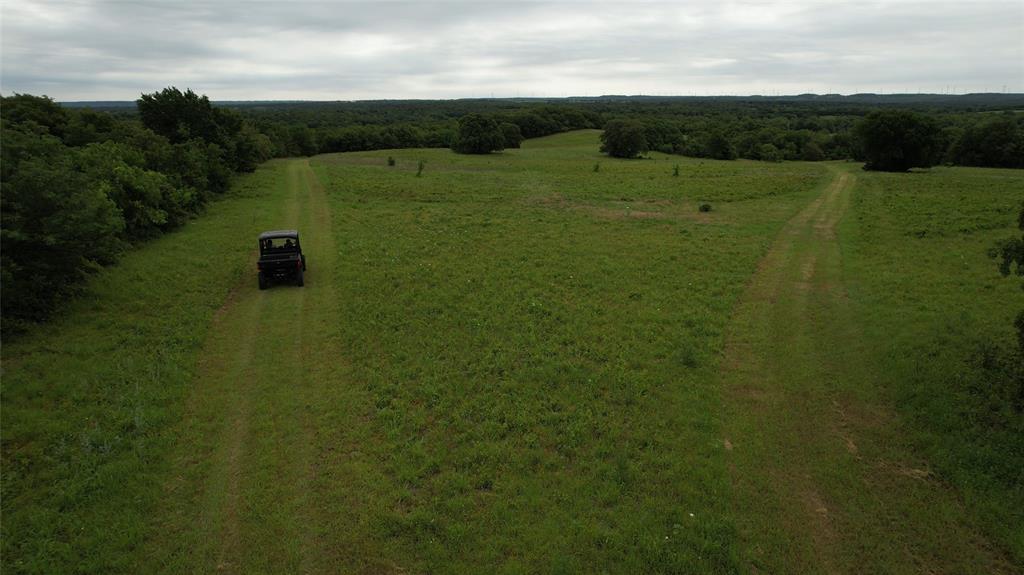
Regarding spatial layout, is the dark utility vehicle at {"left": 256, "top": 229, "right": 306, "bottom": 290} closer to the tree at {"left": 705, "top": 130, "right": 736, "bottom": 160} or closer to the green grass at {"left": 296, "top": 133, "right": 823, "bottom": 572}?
the green grass at {"left": 296, "top": 133, "right": 823, "bottom": 572}

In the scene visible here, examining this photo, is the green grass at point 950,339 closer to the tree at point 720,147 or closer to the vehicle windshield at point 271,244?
the vehicle windshield at point 271,244

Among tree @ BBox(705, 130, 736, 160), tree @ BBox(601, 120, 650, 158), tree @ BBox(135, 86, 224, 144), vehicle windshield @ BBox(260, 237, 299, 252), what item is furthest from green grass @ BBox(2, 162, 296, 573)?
tree @ BBox(705, 130, 736, 160)

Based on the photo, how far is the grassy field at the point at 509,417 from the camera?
876 centimetres

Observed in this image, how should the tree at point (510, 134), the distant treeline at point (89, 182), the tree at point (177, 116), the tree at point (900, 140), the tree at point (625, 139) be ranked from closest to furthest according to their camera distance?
the distant treeline at point (89, 182), the tree at point (177, 116), the tree at point (900, 140), the tree at point (625, 139), the tree at point (510, 134)

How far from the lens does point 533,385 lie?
13672mm

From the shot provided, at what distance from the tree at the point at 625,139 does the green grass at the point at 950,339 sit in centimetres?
5598

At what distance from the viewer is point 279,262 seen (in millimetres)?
20641

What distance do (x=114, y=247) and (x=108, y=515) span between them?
15.6 metres

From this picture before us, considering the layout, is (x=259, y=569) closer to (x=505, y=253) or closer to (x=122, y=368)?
(x=122, y=368)

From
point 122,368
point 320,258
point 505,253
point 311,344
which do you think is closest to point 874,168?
point 505,253

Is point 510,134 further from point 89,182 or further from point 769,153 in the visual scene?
point 89,182

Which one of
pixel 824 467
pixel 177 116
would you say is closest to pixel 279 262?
pixel 824 467

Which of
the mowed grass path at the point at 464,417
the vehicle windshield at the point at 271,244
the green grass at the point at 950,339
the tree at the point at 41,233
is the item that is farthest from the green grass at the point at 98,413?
the green grass at the point at 950,339

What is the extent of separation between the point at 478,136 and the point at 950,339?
81339mm
